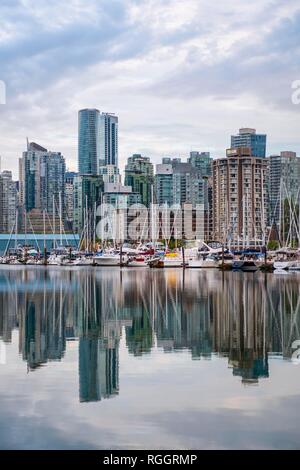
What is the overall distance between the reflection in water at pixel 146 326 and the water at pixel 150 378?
0.05 meters

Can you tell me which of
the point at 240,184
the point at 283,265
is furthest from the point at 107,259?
the point at 240,184

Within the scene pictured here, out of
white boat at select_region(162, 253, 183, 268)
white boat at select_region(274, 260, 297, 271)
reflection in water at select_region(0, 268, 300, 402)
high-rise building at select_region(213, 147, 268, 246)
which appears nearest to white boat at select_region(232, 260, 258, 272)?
white boat at select_region(274, 260, 297, 271)

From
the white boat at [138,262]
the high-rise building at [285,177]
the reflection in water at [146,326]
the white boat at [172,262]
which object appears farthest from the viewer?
the high-rise building at [285,177]

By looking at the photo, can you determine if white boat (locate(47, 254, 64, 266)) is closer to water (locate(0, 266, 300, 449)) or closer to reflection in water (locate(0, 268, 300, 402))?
reflection in water (locate(0, 268, 300, 402))

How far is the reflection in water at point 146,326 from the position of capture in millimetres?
20516

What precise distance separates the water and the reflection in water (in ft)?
0.16

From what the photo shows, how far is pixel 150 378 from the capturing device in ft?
60.2

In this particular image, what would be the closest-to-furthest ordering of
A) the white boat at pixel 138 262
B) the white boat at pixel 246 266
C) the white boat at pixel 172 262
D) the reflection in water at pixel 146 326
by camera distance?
the reflection in water at pixel 146 326 < the white boat at pixel 246 266 < the white boat at pixel 172 262 < the white boat at pixel 138 262

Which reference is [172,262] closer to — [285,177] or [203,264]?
[203,264]

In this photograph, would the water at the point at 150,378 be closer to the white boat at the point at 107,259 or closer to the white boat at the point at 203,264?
the white boat at the point at 203,264

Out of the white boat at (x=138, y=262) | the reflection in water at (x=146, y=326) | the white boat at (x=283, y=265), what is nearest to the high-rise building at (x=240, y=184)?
the white boat at (x=138, y=262)

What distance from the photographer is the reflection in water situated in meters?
20.5
